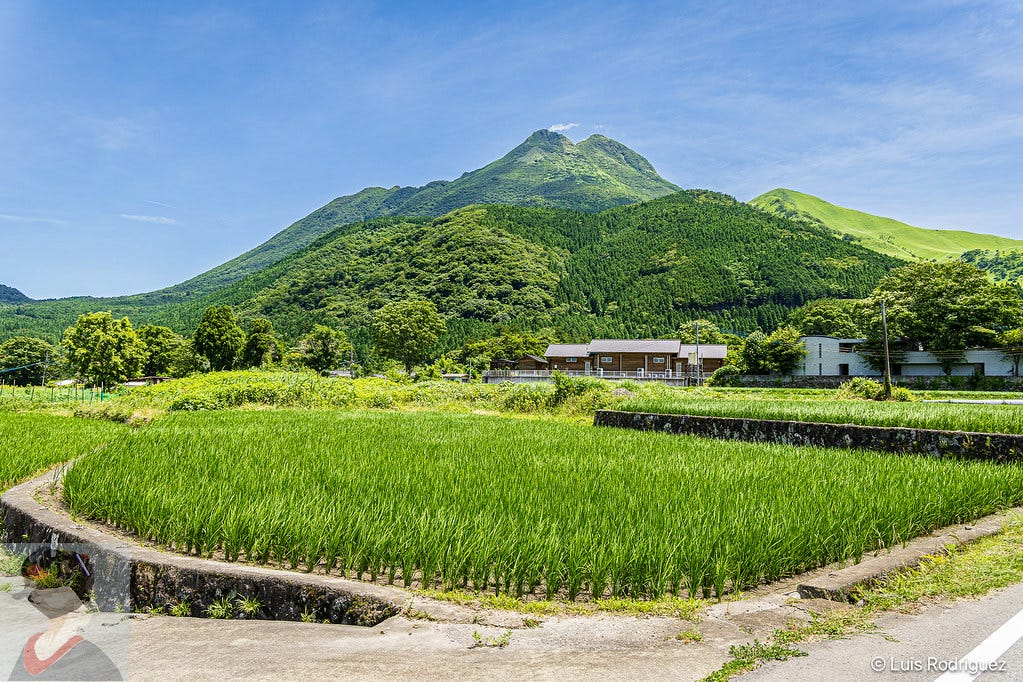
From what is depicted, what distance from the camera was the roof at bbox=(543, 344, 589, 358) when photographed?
2421 inches

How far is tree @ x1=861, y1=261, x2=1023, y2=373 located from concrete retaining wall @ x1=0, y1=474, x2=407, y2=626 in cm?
5061

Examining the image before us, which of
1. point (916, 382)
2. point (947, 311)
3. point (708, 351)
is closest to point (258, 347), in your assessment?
point (708, 351)

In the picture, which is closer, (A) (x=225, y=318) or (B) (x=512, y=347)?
(A) (x=225, y=318)

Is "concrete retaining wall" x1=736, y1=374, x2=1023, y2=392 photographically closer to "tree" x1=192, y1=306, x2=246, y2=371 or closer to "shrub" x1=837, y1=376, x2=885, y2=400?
"shrub" x1=837, y1=376, x2=885, y2=400

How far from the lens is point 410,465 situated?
7.20 m

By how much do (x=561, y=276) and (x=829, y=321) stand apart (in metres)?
54.8

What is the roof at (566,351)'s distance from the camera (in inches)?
2421

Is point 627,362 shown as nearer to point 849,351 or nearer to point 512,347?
point 512,347

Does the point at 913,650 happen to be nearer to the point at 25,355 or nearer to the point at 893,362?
the point at 893,362

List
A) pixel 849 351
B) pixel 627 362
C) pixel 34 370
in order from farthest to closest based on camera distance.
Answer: pixel 34 370 → pixel 627 362 → pixel 849 351

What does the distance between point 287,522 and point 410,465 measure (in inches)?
119

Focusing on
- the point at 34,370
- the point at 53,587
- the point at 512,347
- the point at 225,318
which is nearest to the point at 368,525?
the point at 53,587

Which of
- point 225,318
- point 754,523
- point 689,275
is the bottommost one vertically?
point 754,523

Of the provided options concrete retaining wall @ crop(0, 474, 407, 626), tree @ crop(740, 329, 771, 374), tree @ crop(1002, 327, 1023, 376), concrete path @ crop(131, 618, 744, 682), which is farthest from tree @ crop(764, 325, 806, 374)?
concrete retaining wall @ crop(0, 474, 407, 626)
